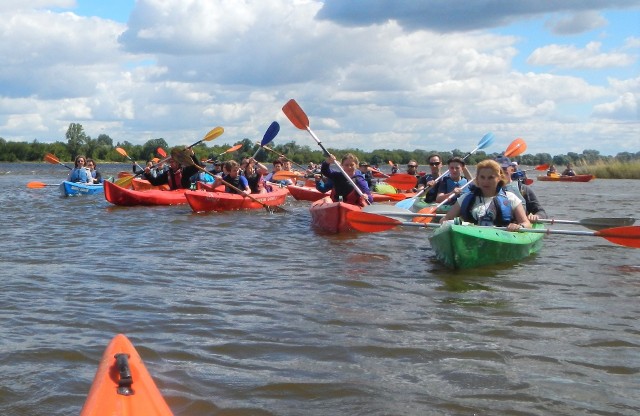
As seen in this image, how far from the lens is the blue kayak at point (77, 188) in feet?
60.4

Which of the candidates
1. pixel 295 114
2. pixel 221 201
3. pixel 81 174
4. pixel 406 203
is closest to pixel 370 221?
pixel 406 203

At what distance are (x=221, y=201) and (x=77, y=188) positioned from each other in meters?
Answer: 6.76

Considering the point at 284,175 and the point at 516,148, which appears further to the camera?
the point at 284,175

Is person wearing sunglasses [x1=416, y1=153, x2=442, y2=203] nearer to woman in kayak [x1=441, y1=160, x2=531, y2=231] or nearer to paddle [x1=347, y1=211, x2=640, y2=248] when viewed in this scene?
paddle [x1=347, y1=211, x2=640, y2=248]

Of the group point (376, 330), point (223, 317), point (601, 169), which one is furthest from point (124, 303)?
point (601, 169)

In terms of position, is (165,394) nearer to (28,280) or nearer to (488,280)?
(28,280)

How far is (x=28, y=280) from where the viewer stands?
650 centimetres

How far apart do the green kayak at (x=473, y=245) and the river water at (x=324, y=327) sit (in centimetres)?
14

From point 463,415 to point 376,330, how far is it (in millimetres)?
1535

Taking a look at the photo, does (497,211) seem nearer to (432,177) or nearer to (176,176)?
(432,177)

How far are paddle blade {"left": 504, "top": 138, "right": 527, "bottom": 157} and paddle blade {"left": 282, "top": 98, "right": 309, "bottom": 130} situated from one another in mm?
3415

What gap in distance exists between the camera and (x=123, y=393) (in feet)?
9.03

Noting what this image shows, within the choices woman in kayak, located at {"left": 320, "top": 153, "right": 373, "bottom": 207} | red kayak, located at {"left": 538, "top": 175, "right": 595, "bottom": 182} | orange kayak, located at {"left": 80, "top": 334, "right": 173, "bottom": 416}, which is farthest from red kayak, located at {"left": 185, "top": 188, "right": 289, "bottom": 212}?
red kayak, located at {"left": 538, "top": 175, "right": 595, "bottom": 182}

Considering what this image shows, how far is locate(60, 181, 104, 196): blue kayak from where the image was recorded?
18422 mm
